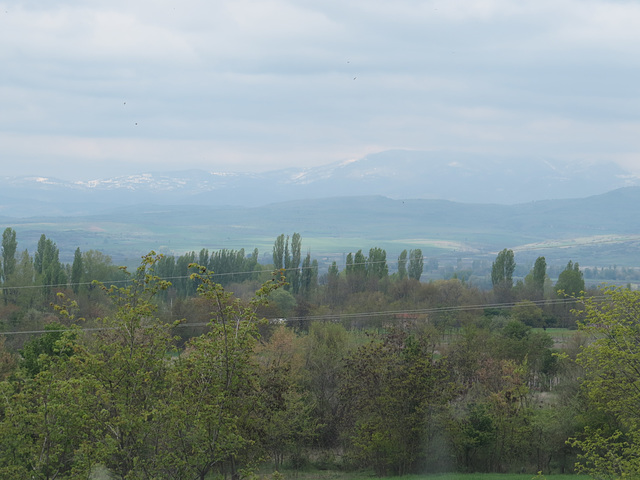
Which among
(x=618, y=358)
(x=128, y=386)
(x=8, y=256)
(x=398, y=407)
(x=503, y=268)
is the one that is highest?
(x=8, y=256)

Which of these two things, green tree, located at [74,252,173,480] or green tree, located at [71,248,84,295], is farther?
green tree, located at [71,248,84,295]

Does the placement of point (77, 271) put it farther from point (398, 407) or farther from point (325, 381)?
point (398, 407)

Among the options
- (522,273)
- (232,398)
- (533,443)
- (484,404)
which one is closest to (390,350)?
(484,404)

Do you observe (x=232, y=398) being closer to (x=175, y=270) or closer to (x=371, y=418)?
(x=371, y=418)

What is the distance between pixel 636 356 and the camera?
53.4 ft

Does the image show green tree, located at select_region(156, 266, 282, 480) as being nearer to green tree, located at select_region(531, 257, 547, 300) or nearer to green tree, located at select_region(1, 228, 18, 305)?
green tree, located at select_region(531, 257, 547, 300)

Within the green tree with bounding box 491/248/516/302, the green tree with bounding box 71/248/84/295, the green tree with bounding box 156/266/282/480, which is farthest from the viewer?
the green tree with bounding box 491/248/516/302

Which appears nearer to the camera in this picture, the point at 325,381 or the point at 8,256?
the point at 325,381

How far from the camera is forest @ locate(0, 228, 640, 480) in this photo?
11.5 meters

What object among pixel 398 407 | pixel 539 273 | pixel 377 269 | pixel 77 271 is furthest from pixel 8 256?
pixel 398 407

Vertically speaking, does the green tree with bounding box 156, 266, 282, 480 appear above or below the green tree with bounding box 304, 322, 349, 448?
above

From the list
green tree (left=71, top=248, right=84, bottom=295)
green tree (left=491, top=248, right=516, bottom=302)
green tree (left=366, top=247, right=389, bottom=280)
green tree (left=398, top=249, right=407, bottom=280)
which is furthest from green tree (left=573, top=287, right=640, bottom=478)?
green tree (left=398, top=249, right=407, bottom=280)

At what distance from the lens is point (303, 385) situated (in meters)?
32.6

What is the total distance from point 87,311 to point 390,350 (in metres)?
33.7
